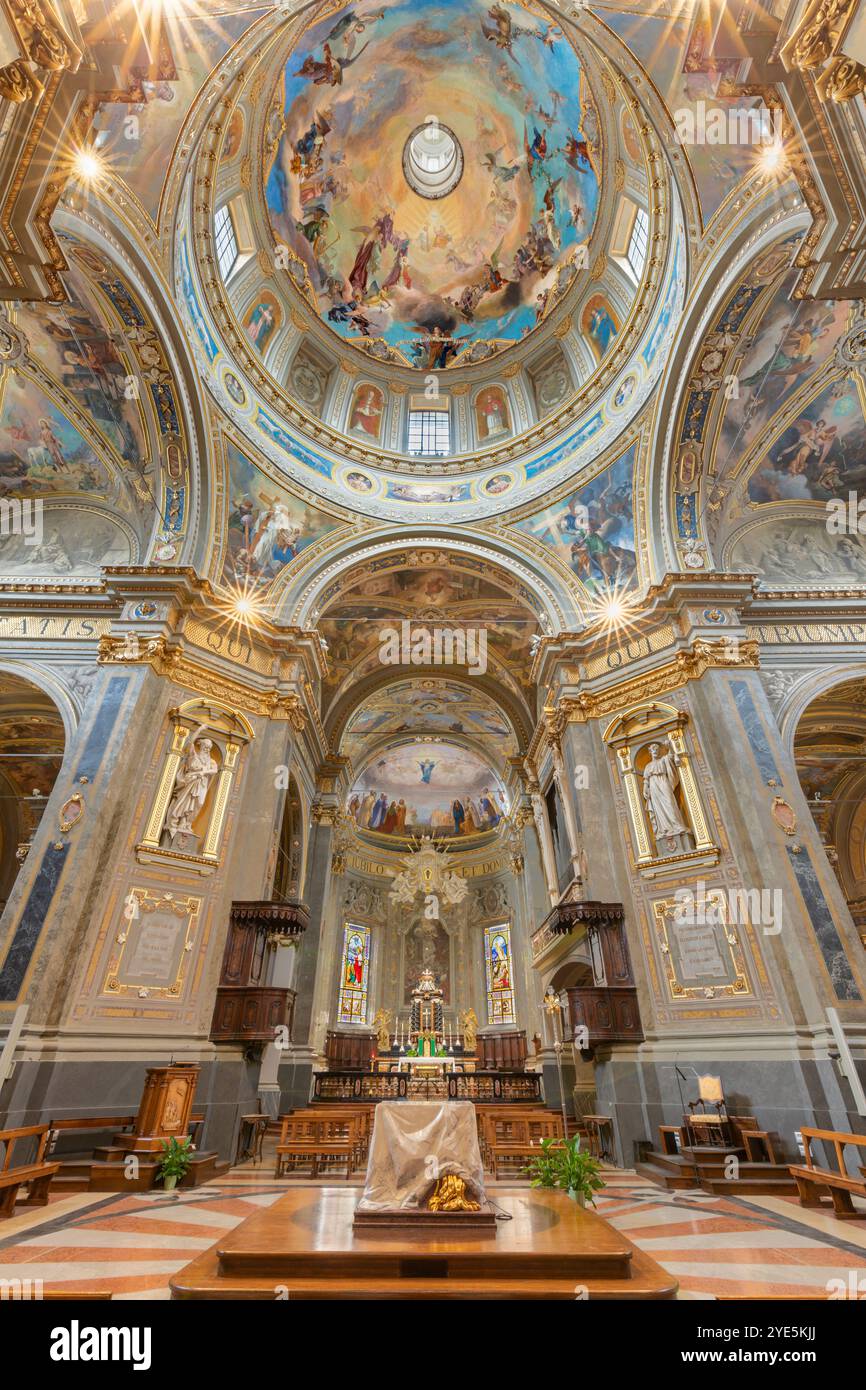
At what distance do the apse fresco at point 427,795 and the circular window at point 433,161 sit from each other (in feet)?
64.5

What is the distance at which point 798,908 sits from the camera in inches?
382

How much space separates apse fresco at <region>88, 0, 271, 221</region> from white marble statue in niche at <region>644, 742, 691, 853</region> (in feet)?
46.8

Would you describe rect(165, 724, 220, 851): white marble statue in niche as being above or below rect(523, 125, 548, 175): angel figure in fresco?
below

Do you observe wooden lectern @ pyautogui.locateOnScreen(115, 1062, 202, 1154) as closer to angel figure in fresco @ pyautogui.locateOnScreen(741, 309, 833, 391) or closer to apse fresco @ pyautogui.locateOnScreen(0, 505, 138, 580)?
apse fresco @ pyautogui.locateOnScreen(0, 505, 138, 580)

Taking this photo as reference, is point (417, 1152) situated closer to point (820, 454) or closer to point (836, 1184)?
point (836, 1184)

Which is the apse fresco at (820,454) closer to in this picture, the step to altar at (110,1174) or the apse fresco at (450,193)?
the apse fresco at (450,193)

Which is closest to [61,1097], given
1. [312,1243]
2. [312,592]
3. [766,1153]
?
[312,1243]

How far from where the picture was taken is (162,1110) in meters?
8.37

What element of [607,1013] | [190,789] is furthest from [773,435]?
[190,789]

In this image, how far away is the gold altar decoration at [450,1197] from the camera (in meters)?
3.90

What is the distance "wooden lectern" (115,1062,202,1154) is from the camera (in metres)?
8.08

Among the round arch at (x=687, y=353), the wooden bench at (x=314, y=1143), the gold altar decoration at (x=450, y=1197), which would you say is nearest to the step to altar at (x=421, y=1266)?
the gold altar decoration at (x=450, y=1197)

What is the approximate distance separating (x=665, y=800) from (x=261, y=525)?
436 inches

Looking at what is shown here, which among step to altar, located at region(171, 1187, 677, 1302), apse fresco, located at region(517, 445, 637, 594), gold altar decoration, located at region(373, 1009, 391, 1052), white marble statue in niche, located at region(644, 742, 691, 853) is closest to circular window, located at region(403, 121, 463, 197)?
apse fresco, located at region(517, 445, 637, 594)
